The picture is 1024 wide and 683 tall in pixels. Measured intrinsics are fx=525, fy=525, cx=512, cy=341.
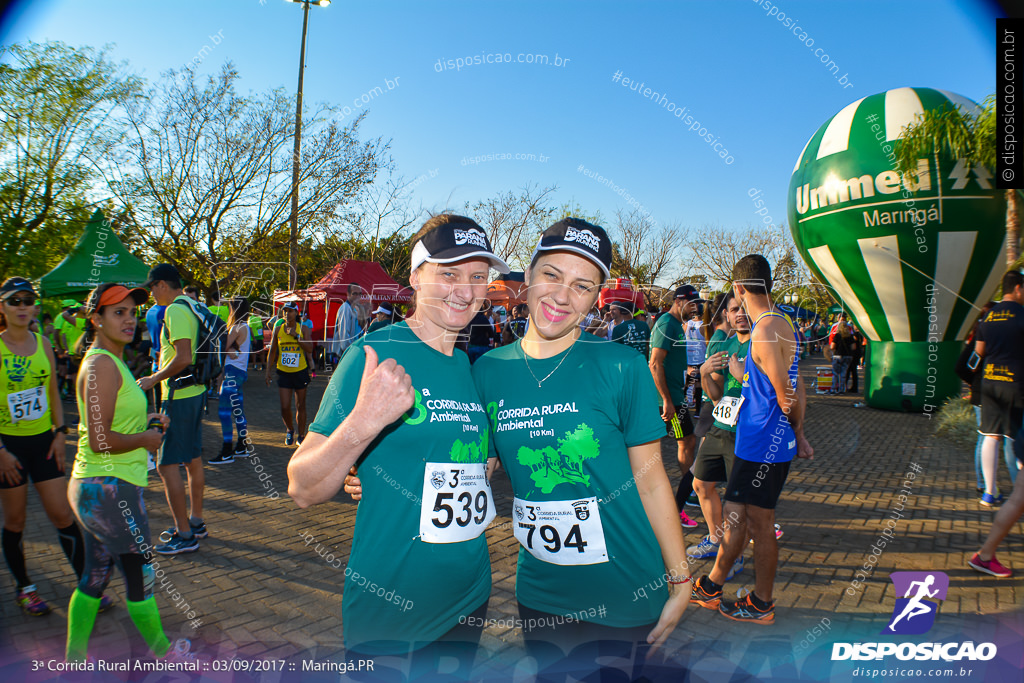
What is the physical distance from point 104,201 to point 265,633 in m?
15.8

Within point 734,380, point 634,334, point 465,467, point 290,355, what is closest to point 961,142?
point 634,334

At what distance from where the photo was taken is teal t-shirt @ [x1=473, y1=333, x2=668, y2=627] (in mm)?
1930

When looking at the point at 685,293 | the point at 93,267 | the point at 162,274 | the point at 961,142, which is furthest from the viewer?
the point at 93,267

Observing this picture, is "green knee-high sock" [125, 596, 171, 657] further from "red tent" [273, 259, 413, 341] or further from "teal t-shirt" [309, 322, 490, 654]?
"red tent" [273, 259, 413, 341]

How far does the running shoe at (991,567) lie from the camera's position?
4387mm

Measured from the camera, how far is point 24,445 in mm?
3713

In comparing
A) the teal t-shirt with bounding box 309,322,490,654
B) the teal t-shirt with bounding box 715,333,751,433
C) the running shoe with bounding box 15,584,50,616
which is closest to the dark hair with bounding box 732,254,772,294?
the teal t-shirt with bounding box 715,333,751,433

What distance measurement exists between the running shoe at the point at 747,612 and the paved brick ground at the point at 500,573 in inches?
2.7

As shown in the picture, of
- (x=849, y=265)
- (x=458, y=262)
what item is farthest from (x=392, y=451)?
(x=849, y=265)

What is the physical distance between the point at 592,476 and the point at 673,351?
15.7ft

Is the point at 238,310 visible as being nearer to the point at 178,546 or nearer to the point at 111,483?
the point at 178,546

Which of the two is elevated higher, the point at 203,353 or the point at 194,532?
the point at 203,353

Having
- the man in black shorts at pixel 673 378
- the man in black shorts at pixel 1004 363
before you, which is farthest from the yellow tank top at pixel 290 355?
the man in black shorts at pixel 1004 363

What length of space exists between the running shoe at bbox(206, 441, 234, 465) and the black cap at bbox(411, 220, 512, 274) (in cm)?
726
